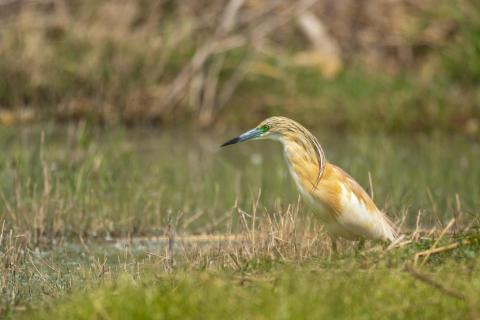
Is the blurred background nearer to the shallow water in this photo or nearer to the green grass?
the shallow water

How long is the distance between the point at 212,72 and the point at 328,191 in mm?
7918

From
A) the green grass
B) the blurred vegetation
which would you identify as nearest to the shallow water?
the blurred vegetation

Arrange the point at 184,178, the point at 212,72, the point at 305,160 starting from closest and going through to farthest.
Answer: the point at 305,160 → the point at 184,178 → the point at 212,72

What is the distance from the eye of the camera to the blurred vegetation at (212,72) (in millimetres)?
13328

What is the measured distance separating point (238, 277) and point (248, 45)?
9.60 meters

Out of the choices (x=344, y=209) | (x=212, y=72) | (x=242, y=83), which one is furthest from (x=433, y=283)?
(x=242, y=83)

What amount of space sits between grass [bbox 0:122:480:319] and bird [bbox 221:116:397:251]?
0.20 metres

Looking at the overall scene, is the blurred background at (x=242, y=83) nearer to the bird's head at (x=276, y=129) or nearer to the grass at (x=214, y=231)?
the grass at (x=214, y=231)

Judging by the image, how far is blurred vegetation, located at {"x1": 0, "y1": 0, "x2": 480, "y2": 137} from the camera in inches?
525

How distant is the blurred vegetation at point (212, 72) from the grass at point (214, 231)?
1.46 feet

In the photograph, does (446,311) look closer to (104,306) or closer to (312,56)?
(104,306)

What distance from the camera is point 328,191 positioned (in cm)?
610

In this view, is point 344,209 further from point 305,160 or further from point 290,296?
point 290,296

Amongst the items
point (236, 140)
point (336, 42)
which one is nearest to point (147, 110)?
point (336, 42)
